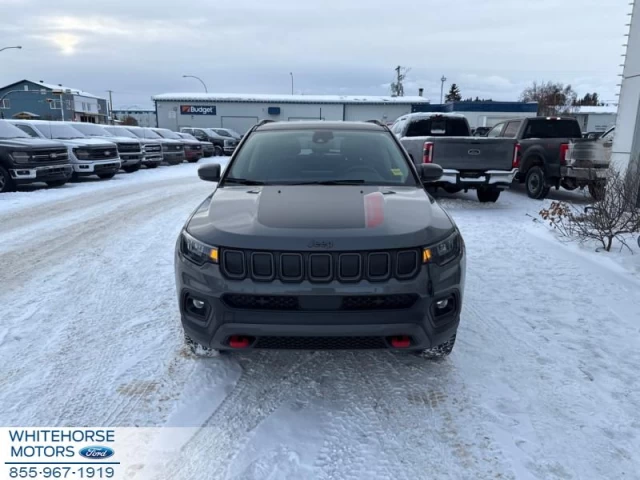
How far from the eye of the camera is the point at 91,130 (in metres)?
17.1

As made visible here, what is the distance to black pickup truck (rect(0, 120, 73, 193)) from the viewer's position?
11414mm

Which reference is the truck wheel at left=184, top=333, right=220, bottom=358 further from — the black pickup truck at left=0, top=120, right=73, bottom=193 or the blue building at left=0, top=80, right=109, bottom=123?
the blue building at left=0, top=80, right=109, bottom=123

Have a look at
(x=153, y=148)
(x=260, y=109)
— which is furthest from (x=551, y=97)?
(x=153, y=148)

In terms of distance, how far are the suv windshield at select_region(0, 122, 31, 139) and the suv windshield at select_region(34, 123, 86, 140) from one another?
140cm

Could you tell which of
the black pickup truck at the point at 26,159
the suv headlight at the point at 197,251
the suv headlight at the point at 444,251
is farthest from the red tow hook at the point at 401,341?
the black pickup truck at the point at 26,159

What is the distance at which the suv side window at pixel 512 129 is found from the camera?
12.5 meters

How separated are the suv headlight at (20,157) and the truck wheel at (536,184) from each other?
1248 cm

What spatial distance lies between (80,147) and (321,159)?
40.6ft

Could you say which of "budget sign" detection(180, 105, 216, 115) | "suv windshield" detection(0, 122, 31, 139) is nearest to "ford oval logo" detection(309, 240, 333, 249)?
"suv windshield" detection(0, 122, 31, 139)

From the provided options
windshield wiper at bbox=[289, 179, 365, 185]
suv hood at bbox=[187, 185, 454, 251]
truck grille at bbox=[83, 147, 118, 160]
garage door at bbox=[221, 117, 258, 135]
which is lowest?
truck grille at bbox=[83, 147, 118, 160]

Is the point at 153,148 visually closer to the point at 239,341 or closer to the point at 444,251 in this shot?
the point at 239,341

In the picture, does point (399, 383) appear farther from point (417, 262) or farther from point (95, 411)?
point (95, 411)

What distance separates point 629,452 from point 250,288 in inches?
88.3

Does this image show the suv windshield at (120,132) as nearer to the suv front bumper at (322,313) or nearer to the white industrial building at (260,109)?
the suv front bumper at (322,313)
